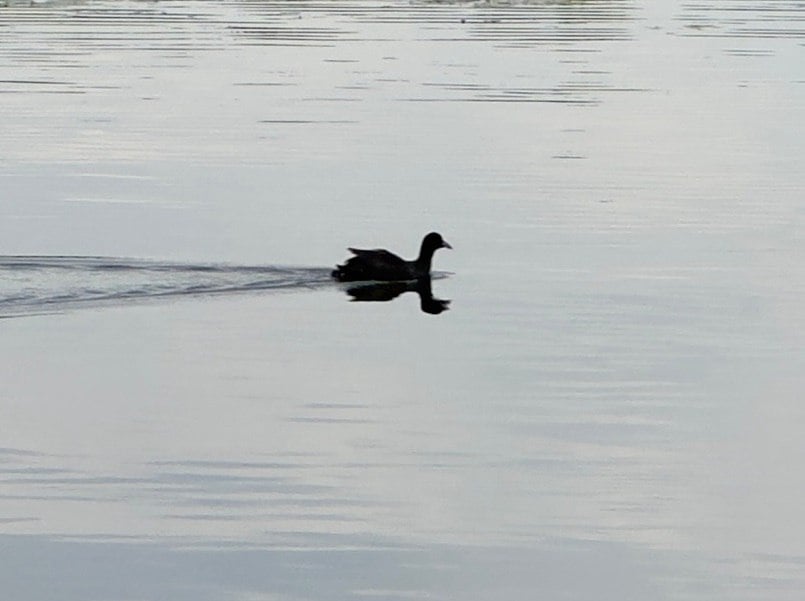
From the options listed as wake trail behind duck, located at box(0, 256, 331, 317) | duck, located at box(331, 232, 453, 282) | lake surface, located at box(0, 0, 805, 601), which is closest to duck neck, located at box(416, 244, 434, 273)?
duck, located at box(331, 232, 453, 282)

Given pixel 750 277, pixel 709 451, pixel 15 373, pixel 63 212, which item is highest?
pixel 63 212

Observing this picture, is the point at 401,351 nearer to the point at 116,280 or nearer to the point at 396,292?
the point at 396,292

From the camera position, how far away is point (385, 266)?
1920cm

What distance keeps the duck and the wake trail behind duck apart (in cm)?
24

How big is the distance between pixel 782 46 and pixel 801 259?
96.7ft

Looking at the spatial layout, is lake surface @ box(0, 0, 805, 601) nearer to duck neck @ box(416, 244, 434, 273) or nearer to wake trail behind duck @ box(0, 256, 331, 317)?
wake trail behind duck @ box(0, 256, 331, 317)

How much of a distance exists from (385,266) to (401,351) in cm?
339

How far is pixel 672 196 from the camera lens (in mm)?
24203

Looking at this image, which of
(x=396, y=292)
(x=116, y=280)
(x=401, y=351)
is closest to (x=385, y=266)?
(x=396, y=292)

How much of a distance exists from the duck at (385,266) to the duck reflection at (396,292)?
6cm

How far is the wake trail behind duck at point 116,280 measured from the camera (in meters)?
17.8

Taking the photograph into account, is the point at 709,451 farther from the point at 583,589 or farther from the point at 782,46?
the point at 782,46

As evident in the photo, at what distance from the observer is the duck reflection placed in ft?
59.7

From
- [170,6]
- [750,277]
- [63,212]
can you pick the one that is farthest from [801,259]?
[170,6]
